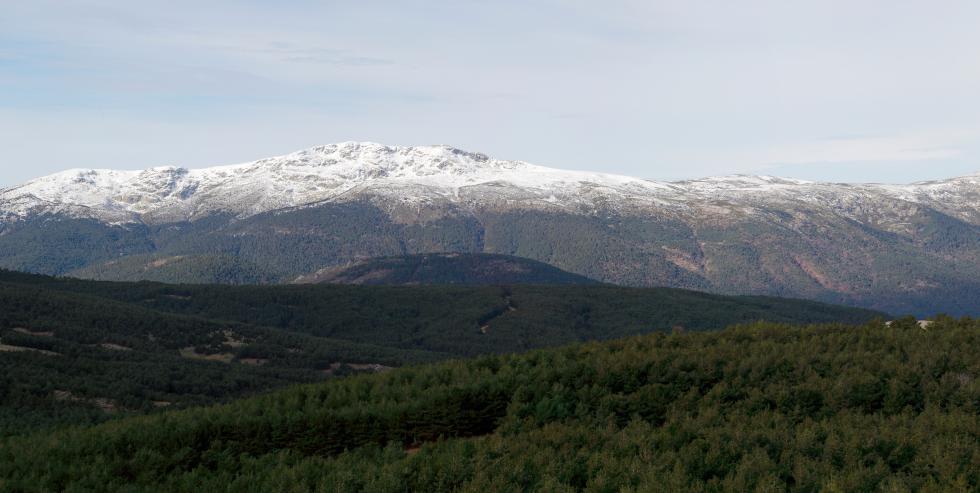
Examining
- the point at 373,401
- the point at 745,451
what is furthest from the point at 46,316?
the point at 745,451

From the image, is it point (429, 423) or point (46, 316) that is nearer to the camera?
point (429, 423)

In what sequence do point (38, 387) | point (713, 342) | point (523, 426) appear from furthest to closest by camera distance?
point (38, 387) → point (713, 342) → point (523, 426)

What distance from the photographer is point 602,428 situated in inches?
1458

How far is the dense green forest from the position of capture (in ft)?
92.2

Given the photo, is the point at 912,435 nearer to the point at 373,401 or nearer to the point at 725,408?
the point at 725,408

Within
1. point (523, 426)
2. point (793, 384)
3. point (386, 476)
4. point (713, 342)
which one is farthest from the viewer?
point (713, 342)

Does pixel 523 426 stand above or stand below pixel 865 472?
below

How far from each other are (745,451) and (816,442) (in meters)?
3.29

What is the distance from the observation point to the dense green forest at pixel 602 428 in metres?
28.1

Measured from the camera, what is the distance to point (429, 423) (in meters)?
40.8

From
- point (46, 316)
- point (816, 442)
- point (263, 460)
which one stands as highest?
point (816, 442)

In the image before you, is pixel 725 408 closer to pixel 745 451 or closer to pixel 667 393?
pixel 667 393

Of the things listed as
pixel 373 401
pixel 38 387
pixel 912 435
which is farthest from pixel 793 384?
pixel 38 387

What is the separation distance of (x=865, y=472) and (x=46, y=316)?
518 feet
